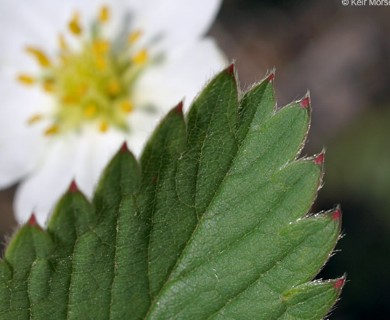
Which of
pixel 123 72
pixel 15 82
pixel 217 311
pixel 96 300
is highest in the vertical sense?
pixel 15 82

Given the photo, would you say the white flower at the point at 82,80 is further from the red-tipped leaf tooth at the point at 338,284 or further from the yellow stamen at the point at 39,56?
the red-tipped leaf tooth at the point at 338,284

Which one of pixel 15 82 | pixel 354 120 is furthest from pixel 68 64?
pixel 354 120

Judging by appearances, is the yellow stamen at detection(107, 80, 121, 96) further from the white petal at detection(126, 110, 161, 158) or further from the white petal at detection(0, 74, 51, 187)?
the white petal at detection(0, 74, 51, 187)

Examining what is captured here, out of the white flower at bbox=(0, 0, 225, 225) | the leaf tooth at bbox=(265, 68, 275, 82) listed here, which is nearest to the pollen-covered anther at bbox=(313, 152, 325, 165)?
the leaf tooth at bbox=(265, 68, 275, 82)

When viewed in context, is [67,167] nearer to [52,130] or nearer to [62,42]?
[52,130]

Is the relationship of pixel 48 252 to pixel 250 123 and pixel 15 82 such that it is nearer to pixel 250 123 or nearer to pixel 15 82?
pixel 250 123

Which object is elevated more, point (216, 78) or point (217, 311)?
point (216, 78)

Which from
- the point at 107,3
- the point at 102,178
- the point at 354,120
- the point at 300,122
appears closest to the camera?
the point at 102,178

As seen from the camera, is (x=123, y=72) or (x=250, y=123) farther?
(x=123, y=72)
